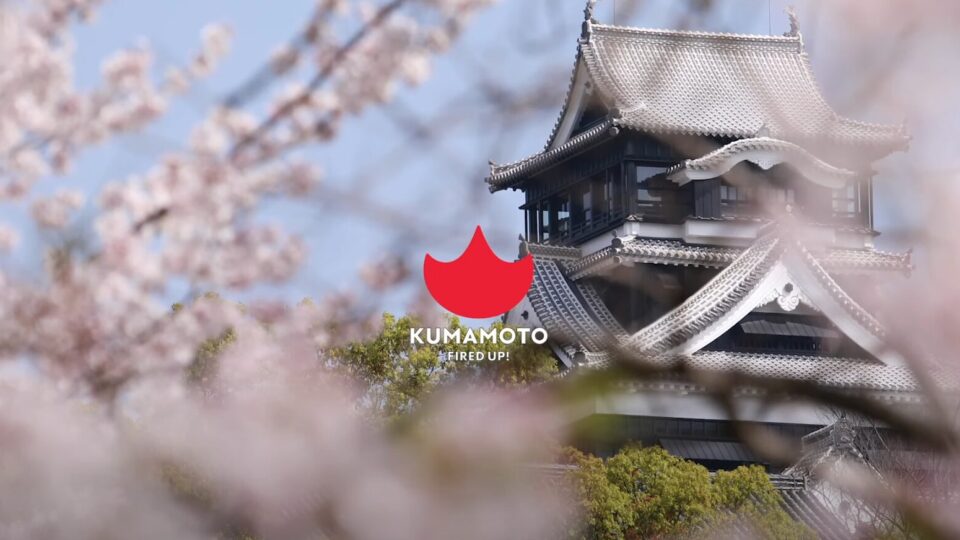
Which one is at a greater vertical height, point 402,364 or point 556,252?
point 556,252

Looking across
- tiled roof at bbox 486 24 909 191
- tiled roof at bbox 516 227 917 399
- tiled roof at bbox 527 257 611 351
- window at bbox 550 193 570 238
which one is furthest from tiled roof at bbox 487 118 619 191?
tiled roof at bbox 516 227 917 399

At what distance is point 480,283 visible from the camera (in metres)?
21.3

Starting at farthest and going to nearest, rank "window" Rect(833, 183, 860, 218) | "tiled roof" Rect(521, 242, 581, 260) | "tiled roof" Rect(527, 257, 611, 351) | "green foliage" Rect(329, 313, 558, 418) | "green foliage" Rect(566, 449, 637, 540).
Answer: "window" Rect(833, 183, 860, 218) < "tiled roof" Rect(521, 242, 581, 260) < "tiled roof" Rect(527, 257, 611, 351) < "green foliage" Rect(329, 313, 558, 418) < "green foliage" Rect(566, 449, 637, 540)

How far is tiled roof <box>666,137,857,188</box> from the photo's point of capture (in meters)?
20.8

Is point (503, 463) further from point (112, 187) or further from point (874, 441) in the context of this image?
point (874, 441)

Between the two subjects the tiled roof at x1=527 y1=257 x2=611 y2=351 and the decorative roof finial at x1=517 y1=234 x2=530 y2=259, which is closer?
the tiled roof at x1=527 y1=257 x2=611 y2=351

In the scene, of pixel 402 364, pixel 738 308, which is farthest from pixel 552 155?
pixel 402 364

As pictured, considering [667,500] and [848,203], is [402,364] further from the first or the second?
[848,203]

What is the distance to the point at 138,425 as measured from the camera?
4484 mm

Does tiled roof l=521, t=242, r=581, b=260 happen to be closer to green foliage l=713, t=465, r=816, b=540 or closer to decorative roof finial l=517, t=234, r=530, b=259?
decorative roof finial l=517, t=234, r=530, b=259

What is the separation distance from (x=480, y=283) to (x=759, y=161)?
13.4 feet

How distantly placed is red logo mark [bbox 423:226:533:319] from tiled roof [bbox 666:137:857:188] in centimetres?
265

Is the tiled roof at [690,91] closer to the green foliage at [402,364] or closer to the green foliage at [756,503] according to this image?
the green foliage at [402,364]

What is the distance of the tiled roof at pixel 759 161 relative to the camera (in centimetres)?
2075
